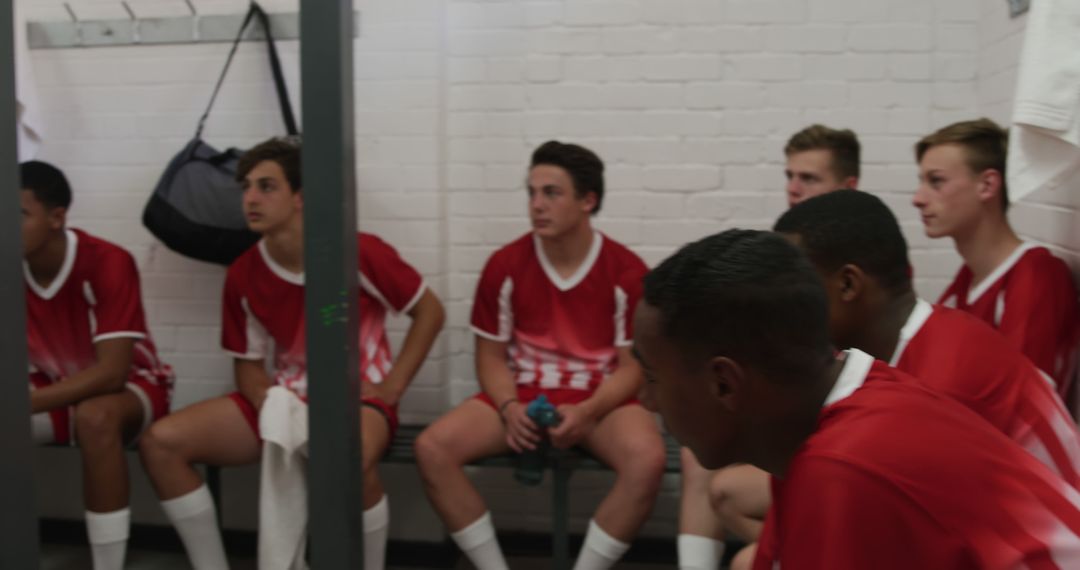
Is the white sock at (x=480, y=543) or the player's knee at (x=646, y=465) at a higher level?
the player's knee at (x=646, y=465)

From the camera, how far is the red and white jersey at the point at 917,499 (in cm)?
100

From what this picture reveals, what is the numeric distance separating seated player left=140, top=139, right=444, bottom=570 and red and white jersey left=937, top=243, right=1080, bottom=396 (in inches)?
65.7

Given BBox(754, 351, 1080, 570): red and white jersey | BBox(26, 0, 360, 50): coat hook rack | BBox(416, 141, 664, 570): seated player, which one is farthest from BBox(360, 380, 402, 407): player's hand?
BBox(754, 351, 1080, 570): red and white jersey

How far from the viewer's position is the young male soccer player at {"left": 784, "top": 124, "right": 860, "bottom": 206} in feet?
9.73

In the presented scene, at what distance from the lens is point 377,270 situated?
320 cm

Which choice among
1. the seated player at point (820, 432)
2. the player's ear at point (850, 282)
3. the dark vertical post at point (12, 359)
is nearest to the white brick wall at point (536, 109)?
the dark vertical post at point (12, 359)

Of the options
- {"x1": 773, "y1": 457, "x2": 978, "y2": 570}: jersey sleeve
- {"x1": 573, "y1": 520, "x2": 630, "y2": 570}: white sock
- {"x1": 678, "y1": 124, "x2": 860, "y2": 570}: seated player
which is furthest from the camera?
{"x1": 573, "y1": 520, "x2": 630, "y2": 570}: white sock

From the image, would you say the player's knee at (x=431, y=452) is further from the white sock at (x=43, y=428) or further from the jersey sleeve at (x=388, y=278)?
the white sock at (x=43, y=428)

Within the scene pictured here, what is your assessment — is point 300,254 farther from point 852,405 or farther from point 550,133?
point 852,405

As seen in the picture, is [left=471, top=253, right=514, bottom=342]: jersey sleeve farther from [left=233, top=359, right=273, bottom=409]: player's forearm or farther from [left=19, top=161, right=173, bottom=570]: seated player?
[left=19, top=161, right=173, bottom=570]: seated player

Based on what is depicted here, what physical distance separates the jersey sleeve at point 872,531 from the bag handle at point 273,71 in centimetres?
264

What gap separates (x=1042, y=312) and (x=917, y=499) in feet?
4.84

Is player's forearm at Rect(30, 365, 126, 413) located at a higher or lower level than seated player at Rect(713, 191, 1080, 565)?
lower

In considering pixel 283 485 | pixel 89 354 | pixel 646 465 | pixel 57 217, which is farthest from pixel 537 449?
pixel 57 217
